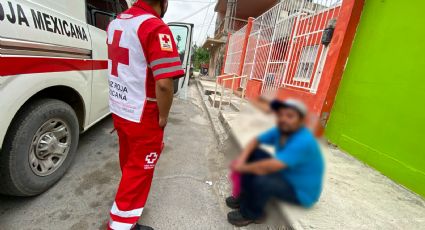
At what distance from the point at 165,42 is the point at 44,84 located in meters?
1.03

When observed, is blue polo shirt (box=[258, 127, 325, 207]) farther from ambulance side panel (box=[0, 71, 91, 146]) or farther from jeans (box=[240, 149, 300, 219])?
ambulance side panel (box=[0, 71, 91, 146])

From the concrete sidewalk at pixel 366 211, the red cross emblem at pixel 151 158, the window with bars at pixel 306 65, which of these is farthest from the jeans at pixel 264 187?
the red cross emblem at pixel 151 158

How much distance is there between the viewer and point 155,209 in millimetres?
1901

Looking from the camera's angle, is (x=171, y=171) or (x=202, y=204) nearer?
(x=202, y=204)

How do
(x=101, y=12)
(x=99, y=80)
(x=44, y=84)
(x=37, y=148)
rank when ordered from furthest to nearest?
(x=101, y=12)
(x=99, y=80)
(x=37, y=148)
(x=44, y=84)

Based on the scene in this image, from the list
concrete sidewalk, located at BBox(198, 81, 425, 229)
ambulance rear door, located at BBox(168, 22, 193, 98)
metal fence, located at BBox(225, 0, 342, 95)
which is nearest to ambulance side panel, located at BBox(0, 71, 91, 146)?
concrete sidewalk, located at BBox(198, 81, 425, 229)

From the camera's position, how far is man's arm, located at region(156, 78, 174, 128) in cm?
128

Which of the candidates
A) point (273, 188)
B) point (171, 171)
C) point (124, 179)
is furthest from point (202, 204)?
point (273, 188)

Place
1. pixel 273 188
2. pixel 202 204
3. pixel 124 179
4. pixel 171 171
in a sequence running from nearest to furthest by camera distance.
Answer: pixel 273 188 → pixel 124 179 → pixel 202 204 → pixel 171 171

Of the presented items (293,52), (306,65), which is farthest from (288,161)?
(293,52)

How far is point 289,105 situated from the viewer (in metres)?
0.20

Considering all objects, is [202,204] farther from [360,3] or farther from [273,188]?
[273,188]

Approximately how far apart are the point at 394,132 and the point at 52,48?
2.76m

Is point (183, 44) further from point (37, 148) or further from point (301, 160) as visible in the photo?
point (301, 160)
